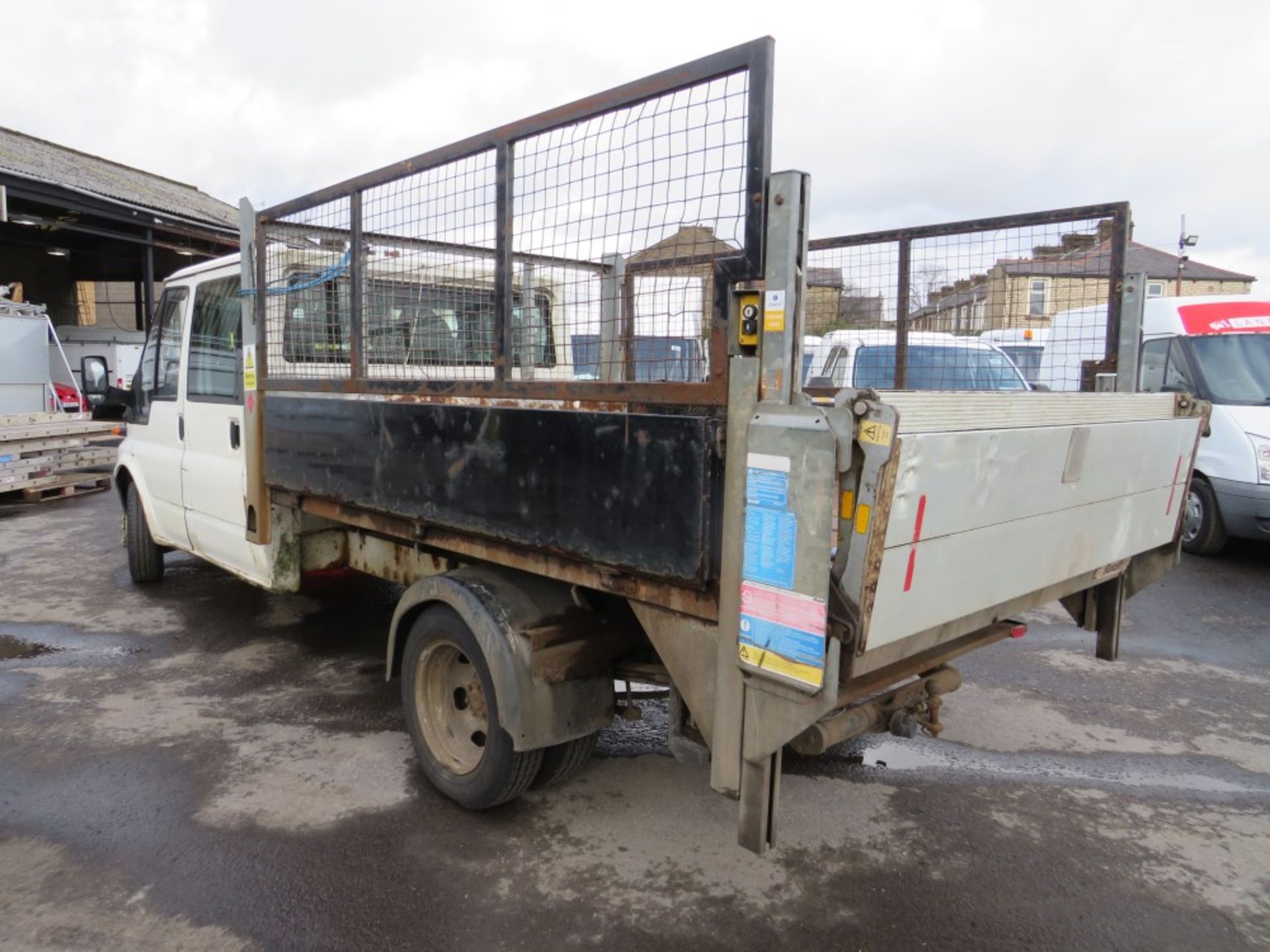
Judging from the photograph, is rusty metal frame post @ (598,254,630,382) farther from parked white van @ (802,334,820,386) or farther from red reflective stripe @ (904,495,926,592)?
parked white van @ (802,334,820,386)

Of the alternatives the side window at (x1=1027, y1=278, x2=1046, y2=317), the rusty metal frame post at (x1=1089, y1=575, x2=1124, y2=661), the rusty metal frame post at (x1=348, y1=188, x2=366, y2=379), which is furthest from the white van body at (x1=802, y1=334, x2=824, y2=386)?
the rusty metal frame post at (x1=348, y1=188, x2=366, y2=379)

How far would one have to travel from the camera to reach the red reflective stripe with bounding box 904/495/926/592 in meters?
2.27

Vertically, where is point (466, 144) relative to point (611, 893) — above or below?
above

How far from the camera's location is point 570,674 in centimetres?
314

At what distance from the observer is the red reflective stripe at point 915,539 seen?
227 centimetres

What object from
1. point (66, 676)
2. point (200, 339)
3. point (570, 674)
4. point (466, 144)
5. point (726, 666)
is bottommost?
point (66, 676)

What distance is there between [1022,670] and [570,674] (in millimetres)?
3538

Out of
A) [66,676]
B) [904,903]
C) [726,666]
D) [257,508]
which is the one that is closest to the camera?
[726,666]

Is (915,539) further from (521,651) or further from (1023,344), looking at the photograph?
(1023,344)

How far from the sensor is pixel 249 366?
4.73m

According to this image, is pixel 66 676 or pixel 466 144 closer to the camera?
pixel 466 144

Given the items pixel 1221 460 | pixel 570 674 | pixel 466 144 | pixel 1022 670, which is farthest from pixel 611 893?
pixel 1221 460

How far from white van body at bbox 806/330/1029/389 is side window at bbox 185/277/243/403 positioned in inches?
144

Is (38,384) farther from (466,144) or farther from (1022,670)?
(1022,670)
